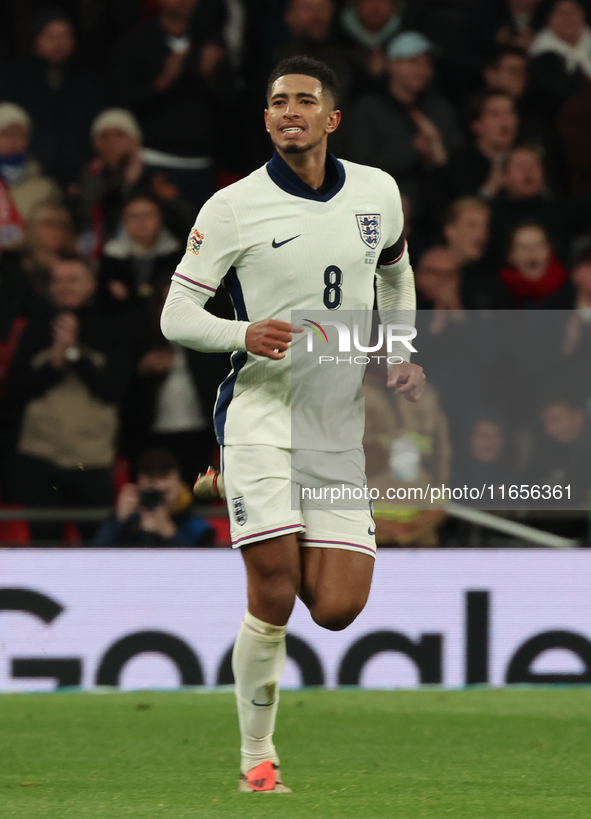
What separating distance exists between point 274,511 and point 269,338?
57 cm

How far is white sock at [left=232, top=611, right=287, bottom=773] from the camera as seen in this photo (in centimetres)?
448

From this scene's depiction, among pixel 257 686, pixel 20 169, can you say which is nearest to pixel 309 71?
pixel 257 686

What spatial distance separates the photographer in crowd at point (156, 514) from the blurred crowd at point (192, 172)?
0.07ft

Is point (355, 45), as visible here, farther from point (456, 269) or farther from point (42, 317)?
point (42, 317)

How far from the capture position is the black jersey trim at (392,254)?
480cm

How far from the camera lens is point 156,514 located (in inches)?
285

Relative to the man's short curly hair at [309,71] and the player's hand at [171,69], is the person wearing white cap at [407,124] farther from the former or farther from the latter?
the man's short curly hair at [309,71]

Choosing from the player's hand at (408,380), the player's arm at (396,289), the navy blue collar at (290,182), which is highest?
the navy blue collar at (290,182)

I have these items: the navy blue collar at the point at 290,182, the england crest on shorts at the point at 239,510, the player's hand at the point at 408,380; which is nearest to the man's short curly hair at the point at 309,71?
the navy blue collar at the point at 290,182

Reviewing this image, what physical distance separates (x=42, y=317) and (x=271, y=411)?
362 cm

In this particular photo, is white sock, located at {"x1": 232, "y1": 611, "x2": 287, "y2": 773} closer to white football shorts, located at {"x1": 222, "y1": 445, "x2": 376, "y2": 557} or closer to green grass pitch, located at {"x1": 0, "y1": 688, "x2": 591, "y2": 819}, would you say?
green grass pitch, located at {"x1": 0, "y1": 688, "x2": 591, "y2": 819}

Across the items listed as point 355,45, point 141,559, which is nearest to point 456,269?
point 355,45

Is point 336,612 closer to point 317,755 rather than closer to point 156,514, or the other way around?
point 317,755

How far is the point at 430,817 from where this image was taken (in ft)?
13.5
